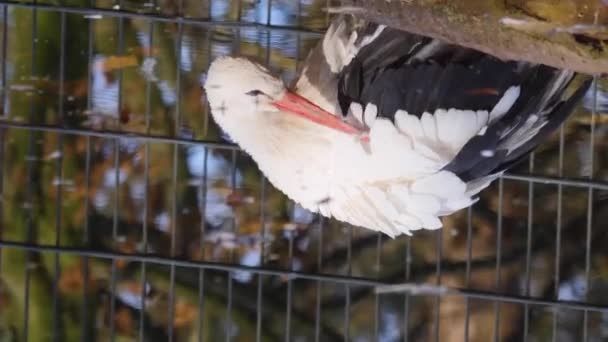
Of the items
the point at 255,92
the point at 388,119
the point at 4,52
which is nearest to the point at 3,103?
the point at 4,52

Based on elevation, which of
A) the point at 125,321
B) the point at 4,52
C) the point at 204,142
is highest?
the point at 4,52

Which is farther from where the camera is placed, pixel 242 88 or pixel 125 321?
pixel 125 321

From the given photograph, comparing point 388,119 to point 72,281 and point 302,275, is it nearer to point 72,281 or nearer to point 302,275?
point 302,275

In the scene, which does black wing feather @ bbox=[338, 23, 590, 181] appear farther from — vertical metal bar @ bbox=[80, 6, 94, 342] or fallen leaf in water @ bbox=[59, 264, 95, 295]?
fallen leaf in water @ bbox=[59, 264, 95, 295]

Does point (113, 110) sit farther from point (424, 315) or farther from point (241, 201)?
point (424, 315)

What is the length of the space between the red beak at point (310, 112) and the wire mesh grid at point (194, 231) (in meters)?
0.45

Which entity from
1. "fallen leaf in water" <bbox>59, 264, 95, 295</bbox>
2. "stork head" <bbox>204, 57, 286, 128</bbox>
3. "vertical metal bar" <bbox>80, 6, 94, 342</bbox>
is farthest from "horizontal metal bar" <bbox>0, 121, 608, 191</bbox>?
"fallen leaf in water" <bbox>59, 264, 95, 295</bbox>

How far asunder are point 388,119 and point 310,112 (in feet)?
0.34

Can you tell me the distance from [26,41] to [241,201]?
0.43 metres

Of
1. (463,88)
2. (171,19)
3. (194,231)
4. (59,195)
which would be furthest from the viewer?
(194,231)

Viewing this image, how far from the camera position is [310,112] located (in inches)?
36.0

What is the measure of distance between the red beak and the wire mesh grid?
451 mm

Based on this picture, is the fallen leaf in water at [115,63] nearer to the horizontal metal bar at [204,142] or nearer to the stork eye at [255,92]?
the horizontal metal bar at [204,142]

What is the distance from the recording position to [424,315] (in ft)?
4.91
